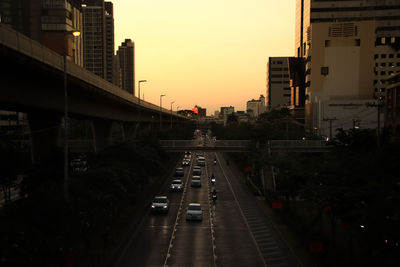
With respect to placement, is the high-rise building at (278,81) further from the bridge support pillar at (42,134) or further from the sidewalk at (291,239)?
the bridge support pillar at (42,134)

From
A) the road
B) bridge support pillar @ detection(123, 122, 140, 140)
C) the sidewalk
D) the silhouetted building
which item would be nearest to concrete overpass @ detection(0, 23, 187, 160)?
the road

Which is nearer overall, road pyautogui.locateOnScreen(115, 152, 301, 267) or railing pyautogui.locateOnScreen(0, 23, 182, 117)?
railing pyautogui.locateOnScreen(0, 23, 182, 117)

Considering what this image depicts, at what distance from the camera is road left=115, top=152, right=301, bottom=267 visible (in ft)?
66.9

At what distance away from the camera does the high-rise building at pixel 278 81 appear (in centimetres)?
16912

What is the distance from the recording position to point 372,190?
1596 centimetres

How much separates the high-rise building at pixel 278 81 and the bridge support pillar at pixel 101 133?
127m

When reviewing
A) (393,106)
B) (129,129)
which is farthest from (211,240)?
(129,129)

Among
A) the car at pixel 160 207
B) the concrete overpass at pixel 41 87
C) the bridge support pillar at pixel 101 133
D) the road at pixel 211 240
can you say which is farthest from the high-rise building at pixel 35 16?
the car at pixel 160 207

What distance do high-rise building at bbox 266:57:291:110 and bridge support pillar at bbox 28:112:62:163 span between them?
479ft

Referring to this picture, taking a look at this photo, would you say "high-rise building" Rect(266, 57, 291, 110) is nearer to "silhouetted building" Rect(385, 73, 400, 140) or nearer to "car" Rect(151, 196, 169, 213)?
"silhouetted building" Rect(385, 73, 400, 140)

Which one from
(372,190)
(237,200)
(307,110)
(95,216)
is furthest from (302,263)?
(307,110)

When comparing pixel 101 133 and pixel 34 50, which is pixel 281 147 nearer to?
pixel 101 133

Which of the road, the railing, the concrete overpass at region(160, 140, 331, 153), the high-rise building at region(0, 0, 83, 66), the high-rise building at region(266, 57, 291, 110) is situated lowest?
the road

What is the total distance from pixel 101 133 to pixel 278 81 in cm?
13323
